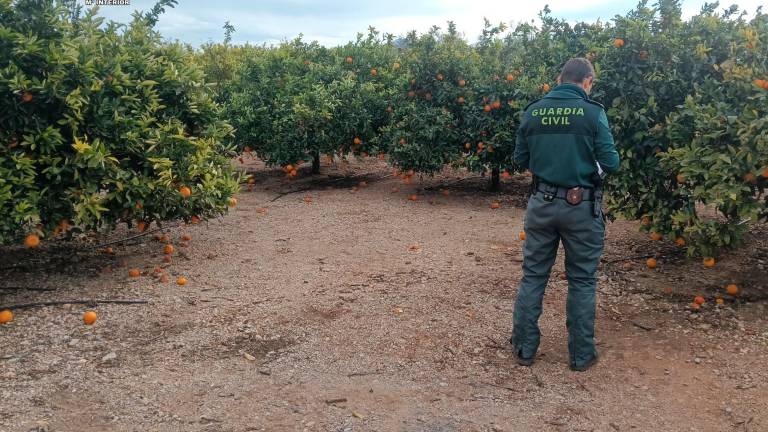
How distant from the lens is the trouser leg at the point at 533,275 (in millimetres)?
4438

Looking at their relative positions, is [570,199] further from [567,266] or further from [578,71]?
[578,71]

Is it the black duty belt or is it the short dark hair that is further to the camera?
the short dark hair

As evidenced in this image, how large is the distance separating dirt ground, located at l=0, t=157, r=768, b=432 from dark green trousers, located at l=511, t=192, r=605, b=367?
206mm

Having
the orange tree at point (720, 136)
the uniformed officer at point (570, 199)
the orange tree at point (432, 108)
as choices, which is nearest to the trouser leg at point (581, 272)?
the uniformed officer at point (570, 199)

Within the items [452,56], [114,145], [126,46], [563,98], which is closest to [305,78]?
[452,56]

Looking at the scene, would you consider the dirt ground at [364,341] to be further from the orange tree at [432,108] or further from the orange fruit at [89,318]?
the orange tree at [432,108]

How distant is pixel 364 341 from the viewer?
4.90 meters

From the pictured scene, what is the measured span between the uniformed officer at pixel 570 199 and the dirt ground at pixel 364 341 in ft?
1.16

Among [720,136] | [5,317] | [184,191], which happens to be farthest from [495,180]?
[5,317]

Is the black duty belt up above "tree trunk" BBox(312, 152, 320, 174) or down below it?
above

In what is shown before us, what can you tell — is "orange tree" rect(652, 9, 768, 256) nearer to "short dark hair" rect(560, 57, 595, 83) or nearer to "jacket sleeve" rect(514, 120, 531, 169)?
"short dark hair" rect(560, 57, 595, 83)

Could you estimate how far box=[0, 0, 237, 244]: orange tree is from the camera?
524 centimetres

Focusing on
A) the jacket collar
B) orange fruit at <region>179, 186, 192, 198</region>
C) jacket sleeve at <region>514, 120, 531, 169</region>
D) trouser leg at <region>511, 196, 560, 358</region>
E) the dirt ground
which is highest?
the jacket collar

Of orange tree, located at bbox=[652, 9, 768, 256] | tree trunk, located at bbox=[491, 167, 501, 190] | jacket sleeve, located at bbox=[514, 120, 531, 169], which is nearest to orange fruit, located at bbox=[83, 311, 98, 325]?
Answer: jacket sleeve, located at bbox=[514, 120, 531, 169]
